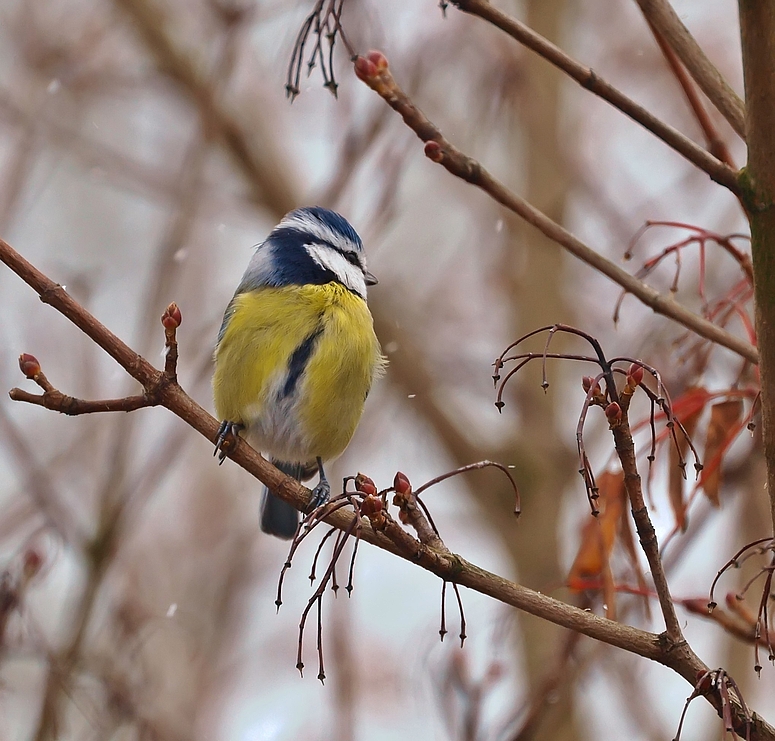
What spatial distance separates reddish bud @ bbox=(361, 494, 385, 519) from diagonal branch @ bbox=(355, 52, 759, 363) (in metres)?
0.65

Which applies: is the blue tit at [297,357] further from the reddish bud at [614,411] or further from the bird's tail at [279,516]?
the reddish bud at [614,411]

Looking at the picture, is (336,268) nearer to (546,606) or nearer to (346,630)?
(346,630)

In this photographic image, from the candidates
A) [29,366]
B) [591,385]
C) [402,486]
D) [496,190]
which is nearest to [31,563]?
[29,366]

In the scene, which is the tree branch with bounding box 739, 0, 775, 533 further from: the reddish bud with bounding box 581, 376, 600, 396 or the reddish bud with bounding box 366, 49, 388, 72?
the reddish bud with bounding box 366, 49, 388, 72

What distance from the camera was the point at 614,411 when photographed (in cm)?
140

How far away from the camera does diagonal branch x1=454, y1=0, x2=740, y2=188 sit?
166 centimetres

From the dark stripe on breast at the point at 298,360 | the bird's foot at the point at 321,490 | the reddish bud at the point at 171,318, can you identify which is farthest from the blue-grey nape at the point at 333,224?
the reddish bud at the point at 171,318

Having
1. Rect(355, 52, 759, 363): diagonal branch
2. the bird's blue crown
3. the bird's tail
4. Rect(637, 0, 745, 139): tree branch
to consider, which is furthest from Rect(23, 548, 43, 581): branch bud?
Rect(637, 0, 745, 139): tree branch

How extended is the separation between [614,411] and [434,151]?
24.9 inches

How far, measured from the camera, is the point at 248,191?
15.9 feet

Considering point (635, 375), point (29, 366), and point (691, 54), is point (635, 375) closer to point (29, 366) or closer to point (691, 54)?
point (691, 54)

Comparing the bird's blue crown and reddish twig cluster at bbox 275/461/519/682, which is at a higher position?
the bird's blue crown

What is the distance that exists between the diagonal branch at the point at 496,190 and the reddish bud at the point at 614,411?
0.54 meters

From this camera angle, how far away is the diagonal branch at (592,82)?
166 cm
